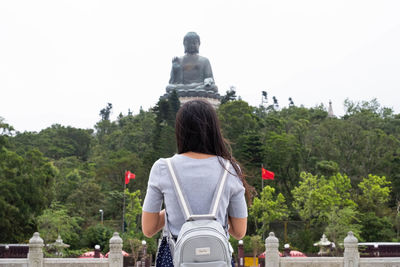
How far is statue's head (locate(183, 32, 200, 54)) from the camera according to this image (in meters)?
36.4

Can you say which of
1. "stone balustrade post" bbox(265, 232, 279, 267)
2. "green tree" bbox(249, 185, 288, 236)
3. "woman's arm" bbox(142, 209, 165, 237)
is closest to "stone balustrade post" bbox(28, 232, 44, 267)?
"stone balustrade post" bbox(265, 232, 279, 267)

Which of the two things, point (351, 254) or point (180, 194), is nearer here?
point (180, 194)

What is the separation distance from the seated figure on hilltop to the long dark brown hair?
110 feet

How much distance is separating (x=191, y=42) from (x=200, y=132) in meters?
34.3

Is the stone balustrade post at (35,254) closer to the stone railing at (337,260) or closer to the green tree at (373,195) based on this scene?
the stone railing at (337,260)

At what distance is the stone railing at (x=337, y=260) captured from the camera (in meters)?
16.2

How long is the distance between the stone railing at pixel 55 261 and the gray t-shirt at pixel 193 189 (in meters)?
14.0

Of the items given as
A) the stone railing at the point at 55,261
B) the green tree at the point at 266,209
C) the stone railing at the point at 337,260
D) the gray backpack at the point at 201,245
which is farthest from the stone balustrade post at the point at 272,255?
the gray backpack at the point at 201,245

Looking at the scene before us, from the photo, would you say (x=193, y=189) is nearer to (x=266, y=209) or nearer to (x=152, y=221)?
(x=152, y=221)

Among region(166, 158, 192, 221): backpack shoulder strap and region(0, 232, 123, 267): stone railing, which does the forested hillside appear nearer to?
region(0, 232, 123, 267): stone railing

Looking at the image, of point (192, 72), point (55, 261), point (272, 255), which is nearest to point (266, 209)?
point (272, 255)

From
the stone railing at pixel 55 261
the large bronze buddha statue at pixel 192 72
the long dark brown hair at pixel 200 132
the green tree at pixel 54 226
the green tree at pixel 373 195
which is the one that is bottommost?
the stone railing at pixel 55 261

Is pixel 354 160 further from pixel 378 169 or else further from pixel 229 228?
pixel 229 228

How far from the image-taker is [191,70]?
121ft
